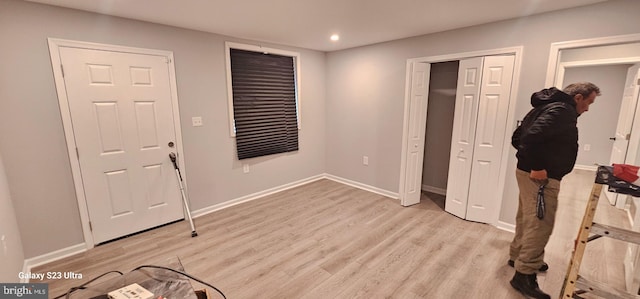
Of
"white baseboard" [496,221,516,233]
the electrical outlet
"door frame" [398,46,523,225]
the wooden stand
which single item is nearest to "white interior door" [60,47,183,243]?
the electrical outlet

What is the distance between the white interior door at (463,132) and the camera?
9.59 feet

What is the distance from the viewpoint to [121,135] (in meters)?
2.69

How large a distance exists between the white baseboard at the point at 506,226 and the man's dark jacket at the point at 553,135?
126 cm

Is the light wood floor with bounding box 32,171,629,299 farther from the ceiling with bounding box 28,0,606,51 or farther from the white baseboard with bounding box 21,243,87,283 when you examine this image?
the ceiling with bounding box 28,0,606,51

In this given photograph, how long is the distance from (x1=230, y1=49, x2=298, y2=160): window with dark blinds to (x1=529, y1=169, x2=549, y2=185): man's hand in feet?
10.3

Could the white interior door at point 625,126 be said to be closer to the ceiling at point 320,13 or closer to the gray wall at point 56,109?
the ceiling at point 320,13

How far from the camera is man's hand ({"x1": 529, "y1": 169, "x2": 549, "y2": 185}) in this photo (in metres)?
1.84

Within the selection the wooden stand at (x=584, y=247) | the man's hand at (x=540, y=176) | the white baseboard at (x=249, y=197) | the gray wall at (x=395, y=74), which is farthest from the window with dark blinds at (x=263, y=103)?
the wooden stand at (x=584, y=247)

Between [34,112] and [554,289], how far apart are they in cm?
453

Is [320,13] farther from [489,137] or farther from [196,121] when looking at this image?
[489,137]

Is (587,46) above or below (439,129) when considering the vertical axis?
above

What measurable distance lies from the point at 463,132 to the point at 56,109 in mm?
4181

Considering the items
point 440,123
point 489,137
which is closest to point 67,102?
point 489,137

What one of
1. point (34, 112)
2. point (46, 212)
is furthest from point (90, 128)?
point (46, 212)
